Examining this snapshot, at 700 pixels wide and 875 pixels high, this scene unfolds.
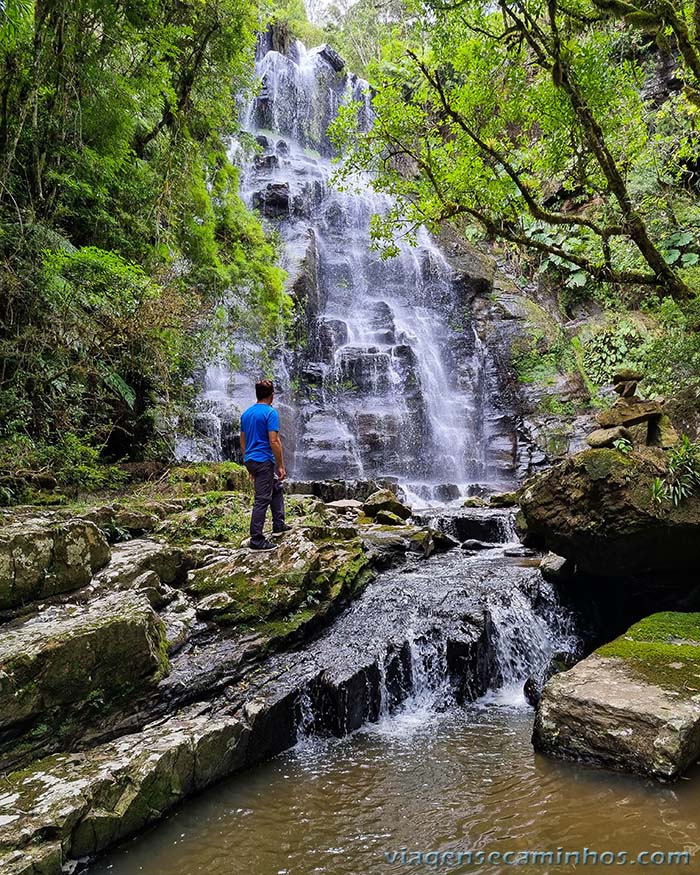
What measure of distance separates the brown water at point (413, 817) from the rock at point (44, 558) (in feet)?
7.28

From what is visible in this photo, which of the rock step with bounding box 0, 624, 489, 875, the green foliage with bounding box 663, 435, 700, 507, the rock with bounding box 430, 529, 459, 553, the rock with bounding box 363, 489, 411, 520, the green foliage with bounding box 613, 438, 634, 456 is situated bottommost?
the rock step with bounding box 0, 624, 489, 875

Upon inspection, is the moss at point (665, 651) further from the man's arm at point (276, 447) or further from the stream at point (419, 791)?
the man's arm at point (276, 447)

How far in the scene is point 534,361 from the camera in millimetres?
20219

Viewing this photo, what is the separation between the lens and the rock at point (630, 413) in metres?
7.03

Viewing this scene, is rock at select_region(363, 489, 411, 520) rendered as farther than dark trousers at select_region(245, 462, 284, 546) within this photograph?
Yes

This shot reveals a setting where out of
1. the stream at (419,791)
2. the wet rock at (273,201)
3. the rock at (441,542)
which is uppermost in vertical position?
the wet rock at (273,201)

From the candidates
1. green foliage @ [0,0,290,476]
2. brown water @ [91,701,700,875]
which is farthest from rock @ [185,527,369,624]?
green foliage @ [0,0,290,476]

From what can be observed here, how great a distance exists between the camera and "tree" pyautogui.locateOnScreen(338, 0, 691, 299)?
6.78m

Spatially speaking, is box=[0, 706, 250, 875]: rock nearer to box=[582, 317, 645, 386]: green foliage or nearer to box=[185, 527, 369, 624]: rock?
box=[185, 527, 369, 624]: rock

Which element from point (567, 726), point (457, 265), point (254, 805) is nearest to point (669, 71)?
point (457, 265)

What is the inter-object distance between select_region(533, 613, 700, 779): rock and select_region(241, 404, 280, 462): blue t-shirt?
12.9ft

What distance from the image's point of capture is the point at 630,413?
7.15m

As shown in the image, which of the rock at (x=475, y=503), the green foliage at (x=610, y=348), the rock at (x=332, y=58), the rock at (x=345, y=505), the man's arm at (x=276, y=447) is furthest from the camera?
the rock at (x=332, y=58)

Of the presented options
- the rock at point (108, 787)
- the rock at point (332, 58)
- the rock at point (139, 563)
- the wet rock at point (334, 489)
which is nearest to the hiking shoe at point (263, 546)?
the rock at point (139, 563)
